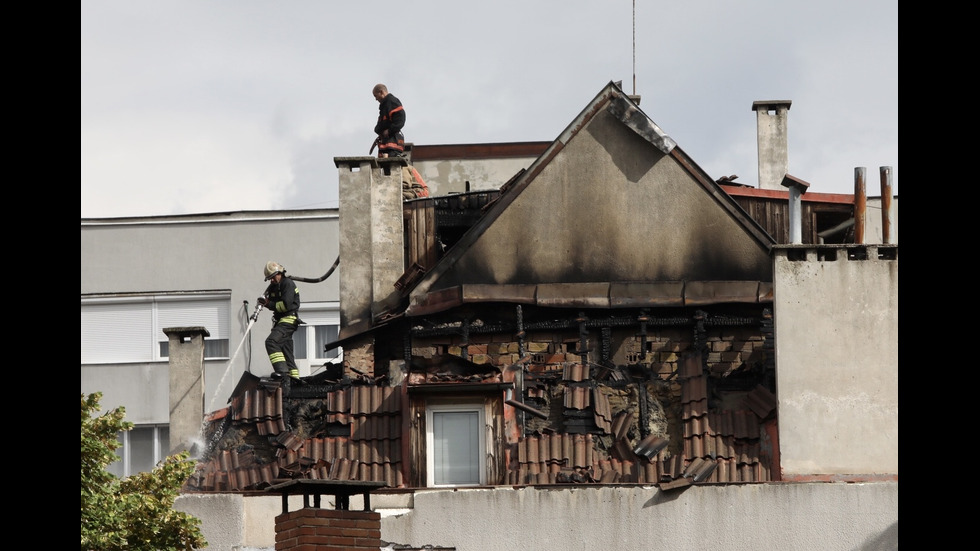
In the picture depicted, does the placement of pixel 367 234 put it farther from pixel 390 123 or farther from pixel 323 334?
pixel 323 334

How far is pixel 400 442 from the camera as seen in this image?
2550 cm

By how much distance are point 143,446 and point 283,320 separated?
1318 cm

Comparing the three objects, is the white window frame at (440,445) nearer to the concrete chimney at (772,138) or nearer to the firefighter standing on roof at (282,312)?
the firefighter standing on roof at (282,312)

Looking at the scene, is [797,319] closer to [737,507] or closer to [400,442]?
[737,507]

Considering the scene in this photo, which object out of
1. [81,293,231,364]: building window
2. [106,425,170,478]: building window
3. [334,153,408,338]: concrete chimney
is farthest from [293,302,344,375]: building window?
[334,153,408,338]: concrete chimney

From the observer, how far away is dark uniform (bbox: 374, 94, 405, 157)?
31.9 meters

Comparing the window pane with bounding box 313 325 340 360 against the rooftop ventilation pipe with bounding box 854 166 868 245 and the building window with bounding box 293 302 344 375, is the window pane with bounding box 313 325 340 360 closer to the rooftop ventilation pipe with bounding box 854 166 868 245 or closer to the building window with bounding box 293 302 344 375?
the building window with bounding box 293 302 344 375

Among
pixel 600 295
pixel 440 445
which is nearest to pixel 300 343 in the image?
pixel 600 295

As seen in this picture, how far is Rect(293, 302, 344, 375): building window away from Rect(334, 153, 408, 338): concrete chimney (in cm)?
1220

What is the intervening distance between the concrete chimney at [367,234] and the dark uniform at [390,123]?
2058 millimetres

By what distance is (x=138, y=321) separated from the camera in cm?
4297

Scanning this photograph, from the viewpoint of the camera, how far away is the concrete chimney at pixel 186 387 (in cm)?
2748
